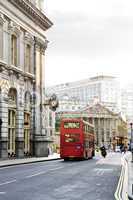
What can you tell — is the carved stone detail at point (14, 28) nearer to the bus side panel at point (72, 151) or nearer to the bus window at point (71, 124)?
the bus window at point (71, 124)

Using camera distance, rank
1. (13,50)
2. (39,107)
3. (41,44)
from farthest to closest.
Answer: (41,44) → (39,107) → (13,50)

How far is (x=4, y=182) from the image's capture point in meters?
21.2

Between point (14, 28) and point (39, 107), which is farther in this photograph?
point (39, 107)

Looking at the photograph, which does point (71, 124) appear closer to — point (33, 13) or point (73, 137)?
point (73, 137)

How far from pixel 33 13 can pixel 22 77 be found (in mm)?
7625

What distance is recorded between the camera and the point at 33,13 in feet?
180

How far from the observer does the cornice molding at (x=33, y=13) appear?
51037 mm

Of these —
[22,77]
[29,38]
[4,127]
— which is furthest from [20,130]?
[29,38]

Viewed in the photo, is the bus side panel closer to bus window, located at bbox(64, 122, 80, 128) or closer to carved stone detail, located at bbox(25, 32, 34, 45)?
bus window, located at bbox(64, 122, 80, 128)

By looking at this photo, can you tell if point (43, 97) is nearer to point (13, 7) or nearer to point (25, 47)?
point (25, 47)

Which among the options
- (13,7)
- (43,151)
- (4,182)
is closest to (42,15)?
(13,7)

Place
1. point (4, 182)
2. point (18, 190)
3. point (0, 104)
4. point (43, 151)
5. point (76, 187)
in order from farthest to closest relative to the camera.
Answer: point (43, 151) → point (0, 104) → point (4, 182) → point (76, 187) → point (18, 190)

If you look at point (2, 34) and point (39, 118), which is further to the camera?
point (39, 118)

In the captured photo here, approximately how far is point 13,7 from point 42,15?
818 cm
